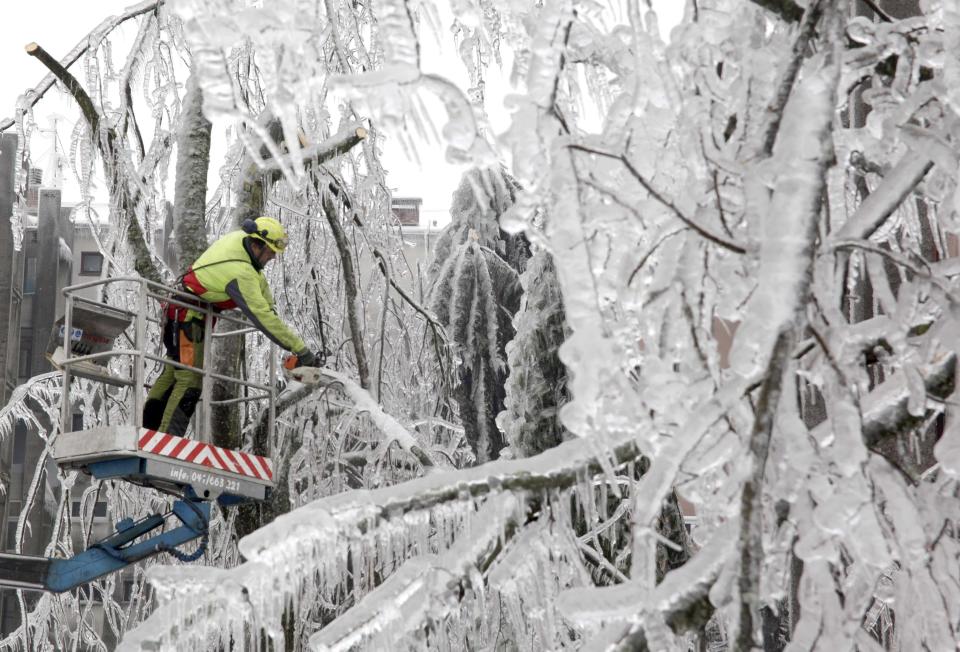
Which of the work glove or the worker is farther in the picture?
the work glove

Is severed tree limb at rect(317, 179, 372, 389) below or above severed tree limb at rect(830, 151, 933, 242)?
below

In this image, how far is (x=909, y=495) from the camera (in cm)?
230

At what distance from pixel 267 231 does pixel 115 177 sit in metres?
1.71

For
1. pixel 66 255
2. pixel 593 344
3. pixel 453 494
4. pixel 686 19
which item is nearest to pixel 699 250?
pixel 593 344

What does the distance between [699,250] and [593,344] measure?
11.8 inches

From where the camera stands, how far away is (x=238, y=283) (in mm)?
7277

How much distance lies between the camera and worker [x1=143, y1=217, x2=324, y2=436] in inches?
286

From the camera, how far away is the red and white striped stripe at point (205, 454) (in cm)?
709

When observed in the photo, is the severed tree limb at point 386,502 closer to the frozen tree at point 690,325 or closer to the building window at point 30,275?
the frozen tree at point 690,325

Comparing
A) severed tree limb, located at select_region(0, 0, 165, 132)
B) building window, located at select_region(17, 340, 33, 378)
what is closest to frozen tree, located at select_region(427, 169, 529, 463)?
severed tree limb, located at select_region(0, 0, 165, 132)

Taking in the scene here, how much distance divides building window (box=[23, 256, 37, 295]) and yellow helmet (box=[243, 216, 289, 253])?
26907 millimetres

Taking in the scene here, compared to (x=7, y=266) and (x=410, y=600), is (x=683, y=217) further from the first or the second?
(x=7, y=266)

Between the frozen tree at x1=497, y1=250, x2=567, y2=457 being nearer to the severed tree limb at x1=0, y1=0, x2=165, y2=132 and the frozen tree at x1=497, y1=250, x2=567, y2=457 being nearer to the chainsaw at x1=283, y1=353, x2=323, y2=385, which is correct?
the chainsaw at x1=283, y1=353, x2=323, y2=385

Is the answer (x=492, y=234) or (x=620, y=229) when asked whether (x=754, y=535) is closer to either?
(x=620, y=229)
